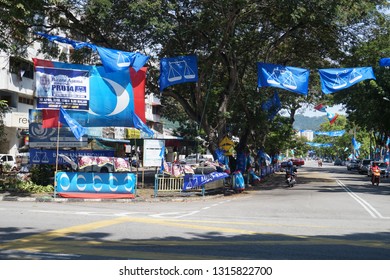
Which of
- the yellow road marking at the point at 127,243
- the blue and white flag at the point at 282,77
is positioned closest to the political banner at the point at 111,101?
the blue and white flag at the point at 282,77

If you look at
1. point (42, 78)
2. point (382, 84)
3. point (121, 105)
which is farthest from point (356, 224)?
point (382, 84)

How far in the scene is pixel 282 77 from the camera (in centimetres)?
2259

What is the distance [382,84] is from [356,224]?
2516cm

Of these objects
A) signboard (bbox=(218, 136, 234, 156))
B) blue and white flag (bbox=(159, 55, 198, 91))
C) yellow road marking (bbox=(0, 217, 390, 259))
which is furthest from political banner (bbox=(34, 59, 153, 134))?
yellow road marking (bbox=(0, 217, 390, 259))

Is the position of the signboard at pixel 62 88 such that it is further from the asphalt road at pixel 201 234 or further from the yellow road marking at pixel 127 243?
the yellow road marking at pixel 127 243

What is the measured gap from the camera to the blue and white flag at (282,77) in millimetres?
22531

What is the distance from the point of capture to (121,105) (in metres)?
20.9

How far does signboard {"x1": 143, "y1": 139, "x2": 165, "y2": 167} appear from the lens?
2062 cm

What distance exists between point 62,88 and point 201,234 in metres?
11.8

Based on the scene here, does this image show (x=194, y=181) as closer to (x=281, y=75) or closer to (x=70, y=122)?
(x=70, y=122)

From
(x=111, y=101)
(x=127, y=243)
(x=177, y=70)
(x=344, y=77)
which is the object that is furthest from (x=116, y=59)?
(x=127, y=243)

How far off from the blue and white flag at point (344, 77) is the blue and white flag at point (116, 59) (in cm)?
951

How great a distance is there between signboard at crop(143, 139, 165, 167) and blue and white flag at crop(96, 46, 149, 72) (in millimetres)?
3538

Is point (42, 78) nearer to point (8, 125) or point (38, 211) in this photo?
point (38, 211)
